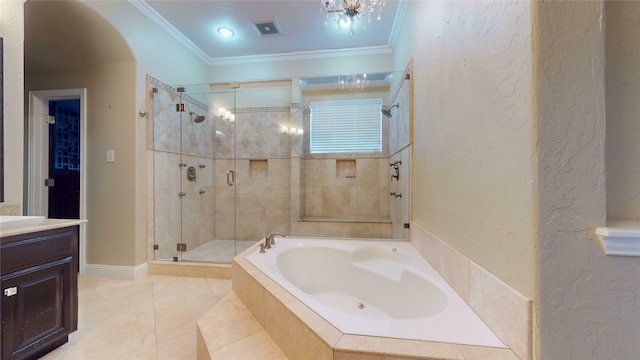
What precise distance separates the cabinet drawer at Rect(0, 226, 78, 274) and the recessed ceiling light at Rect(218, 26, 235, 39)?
2.53 m

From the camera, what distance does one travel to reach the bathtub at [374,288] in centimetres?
88

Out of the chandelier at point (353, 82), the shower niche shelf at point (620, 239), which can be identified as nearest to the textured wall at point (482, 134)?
the shower niche shelf at point (620, 239)

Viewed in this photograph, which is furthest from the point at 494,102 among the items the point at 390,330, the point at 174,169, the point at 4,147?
the point at 174,169

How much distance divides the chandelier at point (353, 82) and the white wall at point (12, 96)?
2.92 metres

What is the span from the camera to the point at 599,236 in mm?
655

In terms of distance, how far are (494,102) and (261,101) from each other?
3.24 m

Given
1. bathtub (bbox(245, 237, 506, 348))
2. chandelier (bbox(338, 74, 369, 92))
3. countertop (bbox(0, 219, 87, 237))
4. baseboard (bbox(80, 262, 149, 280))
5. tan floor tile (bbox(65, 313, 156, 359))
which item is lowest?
tan floor tile (bbox(65, 313, 156, 359))

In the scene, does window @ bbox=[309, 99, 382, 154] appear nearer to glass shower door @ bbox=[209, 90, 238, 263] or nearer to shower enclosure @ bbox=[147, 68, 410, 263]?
shower enclosure @ bbox=[147, 68, 410, 263]

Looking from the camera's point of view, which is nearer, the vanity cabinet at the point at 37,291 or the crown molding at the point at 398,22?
the vanity cabinet at the point at 37,291

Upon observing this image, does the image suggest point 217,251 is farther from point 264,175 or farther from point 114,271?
point 264,175

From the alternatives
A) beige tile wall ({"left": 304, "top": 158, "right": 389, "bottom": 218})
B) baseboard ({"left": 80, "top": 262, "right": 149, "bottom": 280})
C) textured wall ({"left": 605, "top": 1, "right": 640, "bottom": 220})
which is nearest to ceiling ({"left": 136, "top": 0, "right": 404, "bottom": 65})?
beige tile wall ({"left": 304, "top": 158, "right": 389, "bottom": 218})

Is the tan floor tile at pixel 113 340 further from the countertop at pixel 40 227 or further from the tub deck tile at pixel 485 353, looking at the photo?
the tub deck tile at pixel 485 353

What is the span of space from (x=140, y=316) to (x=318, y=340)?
1.65 m

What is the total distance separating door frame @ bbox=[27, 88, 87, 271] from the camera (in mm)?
2471
